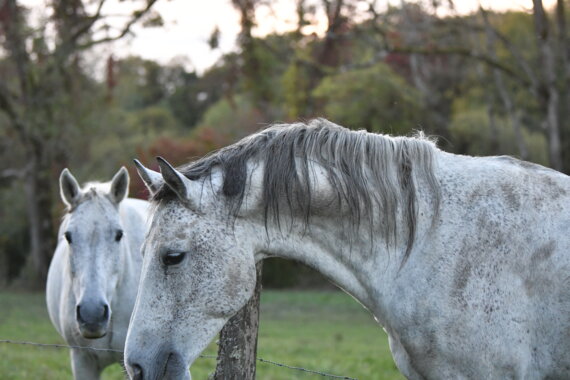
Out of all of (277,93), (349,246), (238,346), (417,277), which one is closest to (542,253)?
(417,277)

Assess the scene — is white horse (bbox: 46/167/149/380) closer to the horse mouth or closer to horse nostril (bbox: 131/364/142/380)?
the horse mouth

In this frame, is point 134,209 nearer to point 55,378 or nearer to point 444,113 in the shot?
point 55,378

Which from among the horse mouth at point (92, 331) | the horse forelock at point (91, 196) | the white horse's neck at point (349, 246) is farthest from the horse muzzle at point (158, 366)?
the horse forelock at point (91, 196)

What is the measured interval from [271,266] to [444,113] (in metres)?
10.7

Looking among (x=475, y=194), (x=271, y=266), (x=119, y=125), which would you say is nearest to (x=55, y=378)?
(x=475, y=194)

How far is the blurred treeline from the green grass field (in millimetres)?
3520

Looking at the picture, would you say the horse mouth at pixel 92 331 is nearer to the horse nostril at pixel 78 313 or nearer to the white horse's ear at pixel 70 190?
the horse nostril at pixel 78 313

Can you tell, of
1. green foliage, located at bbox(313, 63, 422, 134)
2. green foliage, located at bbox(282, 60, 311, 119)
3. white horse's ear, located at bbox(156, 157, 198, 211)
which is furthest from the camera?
green foliage, located at bbox(282, 60, 311, 119)

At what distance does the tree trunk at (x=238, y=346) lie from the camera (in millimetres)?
4695

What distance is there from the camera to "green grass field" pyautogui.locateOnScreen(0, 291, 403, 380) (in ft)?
29.5

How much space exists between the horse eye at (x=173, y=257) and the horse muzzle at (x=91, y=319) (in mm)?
2130

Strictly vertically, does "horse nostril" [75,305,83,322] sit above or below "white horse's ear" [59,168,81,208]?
below

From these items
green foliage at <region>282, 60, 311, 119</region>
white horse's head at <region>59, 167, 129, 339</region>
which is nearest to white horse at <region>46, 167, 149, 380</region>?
white horse's head at <region>59, 167, 129, 339</region>

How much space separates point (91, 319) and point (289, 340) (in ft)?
27.4
